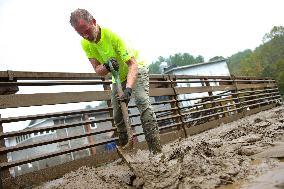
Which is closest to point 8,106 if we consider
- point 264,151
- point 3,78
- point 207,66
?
point 3,78

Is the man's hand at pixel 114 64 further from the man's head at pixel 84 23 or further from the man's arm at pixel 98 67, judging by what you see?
the man's head at pixel 84 23

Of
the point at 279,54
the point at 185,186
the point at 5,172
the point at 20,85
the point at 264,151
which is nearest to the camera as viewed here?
the point at 185,186

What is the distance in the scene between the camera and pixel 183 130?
21.9ft

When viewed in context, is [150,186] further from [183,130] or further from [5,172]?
[183,130]

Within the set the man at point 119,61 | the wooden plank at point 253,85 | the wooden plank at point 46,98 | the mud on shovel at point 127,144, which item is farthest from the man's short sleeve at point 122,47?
the wooden plank at point 253,85

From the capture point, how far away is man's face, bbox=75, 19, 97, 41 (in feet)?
10.3

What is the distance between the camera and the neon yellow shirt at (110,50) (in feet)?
11.1

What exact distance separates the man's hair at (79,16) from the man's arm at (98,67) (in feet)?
1.77

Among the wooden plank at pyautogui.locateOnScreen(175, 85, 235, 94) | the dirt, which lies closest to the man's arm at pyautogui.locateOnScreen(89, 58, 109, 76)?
the dirt

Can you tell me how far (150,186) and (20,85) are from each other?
2.33 metres

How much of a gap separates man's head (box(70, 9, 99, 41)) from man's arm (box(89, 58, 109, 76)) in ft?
1.22

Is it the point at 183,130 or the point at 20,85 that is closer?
the point at 20,85

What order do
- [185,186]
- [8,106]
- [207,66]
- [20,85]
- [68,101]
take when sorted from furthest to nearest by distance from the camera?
1. [207,66]
2. [68,101]
3. [20,85]
4. [8,106]
5. [185,186]

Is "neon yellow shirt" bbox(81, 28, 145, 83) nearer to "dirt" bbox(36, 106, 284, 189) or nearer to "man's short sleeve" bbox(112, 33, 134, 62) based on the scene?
"man's short sleeve" bbox(112, 33, 134, 62)
